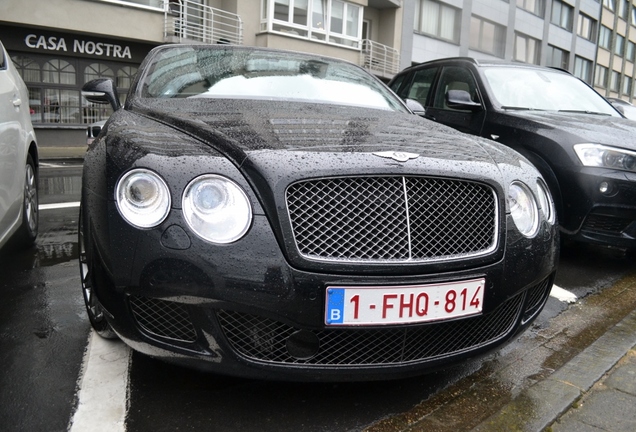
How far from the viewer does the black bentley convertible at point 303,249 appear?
5.81 ft

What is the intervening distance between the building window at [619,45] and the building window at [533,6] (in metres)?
13.1

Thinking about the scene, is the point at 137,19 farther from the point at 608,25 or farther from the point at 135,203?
the point at 608,25

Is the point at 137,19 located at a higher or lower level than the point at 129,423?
higher

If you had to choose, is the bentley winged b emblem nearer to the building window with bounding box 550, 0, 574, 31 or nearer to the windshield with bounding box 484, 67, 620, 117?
the windshield with bounding box 484, 67, 620, 117

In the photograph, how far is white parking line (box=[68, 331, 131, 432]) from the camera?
190 cm

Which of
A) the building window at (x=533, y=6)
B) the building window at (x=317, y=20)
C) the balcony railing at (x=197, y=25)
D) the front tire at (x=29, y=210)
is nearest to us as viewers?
the front tire at (x=29, y=210)

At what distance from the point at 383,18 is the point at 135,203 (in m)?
24.6

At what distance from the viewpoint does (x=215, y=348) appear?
1824mm

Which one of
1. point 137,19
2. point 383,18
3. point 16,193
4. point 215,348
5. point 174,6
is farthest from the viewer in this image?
point 383,18

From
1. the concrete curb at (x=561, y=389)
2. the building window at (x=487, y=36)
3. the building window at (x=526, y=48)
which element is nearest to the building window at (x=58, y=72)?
the concrete curb at (x=561, y=389)

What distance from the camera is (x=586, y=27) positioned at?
39.7m

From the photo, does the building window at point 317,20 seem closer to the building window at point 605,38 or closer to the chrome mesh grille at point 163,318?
the chrome mesh grille at point 163,318

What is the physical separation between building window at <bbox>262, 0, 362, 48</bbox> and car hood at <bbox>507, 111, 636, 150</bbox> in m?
15.8

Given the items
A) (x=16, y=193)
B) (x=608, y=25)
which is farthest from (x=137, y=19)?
(x=608, y=25)
